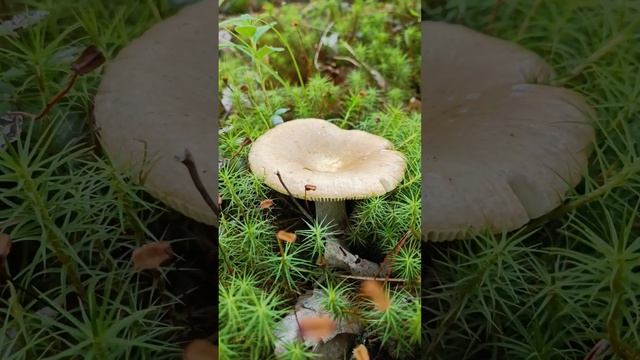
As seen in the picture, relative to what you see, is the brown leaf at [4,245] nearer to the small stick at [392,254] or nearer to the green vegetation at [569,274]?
the small stick at [392,254]

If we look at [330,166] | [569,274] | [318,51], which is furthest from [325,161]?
[569,274]

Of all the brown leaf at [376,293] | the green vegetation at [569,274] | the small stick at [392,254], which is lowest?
the green vegetation at [569,274]

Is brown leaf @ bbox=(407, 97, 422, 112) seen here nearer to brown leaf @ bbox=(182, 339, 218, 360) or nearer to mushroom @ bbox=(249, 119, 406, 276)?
mushroom @ bbox=(249, 119, 406, 276)

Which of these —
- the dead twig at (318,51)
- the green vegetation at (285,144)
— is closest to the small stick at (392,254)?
the green vegetation at (285,144)

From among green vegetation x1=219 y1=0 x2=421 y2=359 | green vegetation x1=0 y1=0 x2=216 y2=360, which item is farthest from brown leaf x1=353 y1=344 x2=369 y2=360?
green vegetation x1=0 y1=0 x2=216 y2=360

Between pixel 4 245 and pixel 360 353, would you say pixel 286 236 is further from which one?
pixel 4 245

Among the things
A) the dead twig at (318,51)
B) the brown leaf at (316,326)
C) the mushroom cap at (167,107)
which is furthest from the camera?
the dead twig at (318,51)
